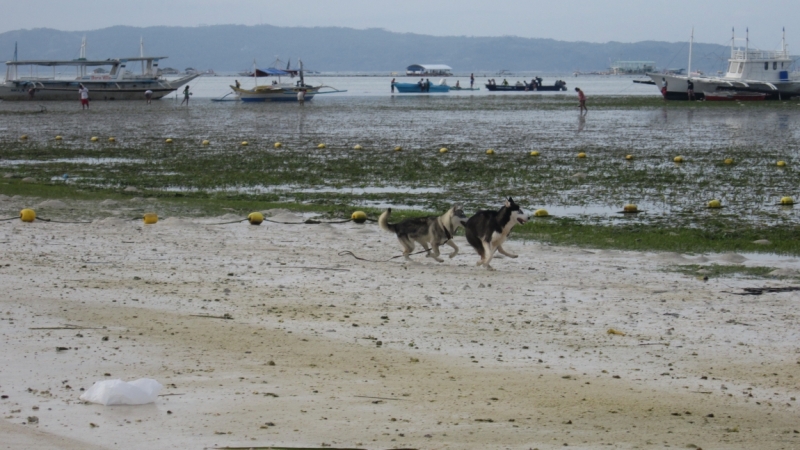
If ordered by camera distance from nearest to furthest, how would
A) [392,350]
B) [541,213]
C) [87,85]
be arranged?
[392,350] < [541,213] < [87,85]

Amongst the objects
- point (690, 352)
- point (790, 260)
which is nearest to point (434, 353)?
point (690, 352)

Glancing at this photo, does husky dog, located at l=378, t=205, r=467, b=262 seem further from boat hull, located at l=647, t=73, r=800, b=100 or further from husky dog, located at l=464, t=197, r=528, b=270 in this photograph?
boat hull, located at l=647, t=73, r=800, b=100

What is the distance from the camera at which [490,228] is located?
11.5m

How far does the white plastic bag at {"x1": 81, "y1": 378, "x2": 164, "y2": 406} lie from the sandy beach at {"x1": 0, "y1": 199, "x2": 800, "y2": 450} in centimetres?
12

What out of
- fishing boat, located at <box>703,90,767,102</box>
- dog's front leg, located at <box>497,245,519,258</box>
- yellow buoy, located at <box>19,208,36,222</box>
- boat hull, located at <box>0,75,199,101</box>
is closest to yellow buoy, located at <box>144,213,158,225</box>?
yellow buoy, located at <box>19,208,36,222</box>

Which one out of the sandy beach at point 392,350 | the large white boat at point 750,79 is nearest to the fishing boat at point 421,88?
the large white boat at point 750,79

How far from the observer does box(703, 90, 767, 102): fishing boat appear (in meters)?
62.5

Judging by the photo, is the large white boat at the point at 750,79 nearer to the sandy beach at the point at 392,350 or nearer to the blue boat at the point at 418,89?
the blue boat at the point at 418,89

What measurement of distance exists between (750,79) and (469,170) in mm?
48799

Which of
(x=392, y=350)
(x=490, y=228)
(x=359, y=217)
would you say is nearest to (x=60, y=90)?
(x=359, y=217)

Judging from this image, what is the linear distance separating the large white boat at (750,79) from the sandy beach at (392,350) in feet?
182

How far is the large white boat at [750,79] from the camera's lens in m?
63.4

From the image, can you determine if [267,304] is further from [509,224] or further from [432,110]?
[432,110]

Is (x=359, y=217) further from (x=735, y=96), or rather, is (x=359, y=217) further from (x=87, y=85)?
(x=87, y=85)
